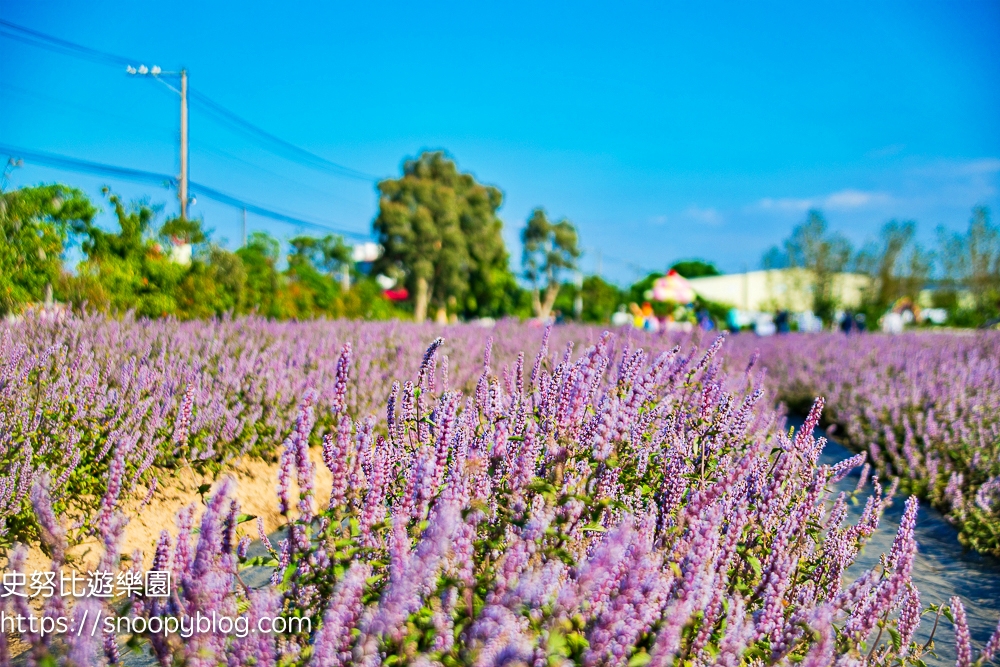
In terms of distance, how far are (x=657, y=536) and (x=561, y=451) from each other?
0.47 m

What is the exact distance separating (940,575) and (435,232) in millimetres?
35176

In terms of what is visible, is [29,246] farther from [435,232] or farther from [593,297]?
[593,297]

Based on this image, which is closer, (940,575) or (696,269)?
(940,575)

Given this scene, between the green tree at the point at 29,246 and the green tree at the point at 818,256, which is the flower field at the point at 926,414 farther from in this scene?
the green tree at the point at 818,256

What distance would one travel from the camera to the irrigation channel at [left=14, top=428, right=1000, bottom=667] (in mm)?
2846

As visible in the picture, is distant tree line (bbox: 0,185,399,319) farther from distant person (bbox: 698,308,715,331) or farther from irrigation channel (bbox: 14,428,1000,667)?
distant person (bbox: 698,308,715,331)

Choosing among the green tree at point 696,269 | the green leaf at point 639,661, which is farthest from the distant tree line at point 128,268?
the green tree at point 696,269

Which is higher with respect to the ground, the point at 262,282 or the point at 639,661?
the point at 262,282

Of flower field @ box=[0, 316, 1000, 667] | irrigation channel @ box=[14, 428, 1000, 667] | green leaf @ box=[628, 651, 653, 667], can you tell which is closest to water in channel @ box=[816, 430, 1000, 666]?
irrigation channel @ box=[14, 428, 1000, 667]

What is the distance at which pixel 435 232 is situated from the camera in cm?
3775

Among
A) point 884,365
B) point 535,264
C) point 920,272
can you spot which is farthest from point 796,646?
point 535,264

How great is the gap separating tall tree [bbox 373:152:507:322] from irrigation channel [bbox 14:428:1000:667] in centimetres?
3242

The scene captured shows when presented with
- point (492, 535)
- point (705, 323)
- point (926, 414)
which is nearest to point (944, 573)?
point (926, 414)

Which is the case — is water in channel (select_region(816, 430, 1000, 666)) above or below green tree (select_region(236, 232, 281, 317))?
below
